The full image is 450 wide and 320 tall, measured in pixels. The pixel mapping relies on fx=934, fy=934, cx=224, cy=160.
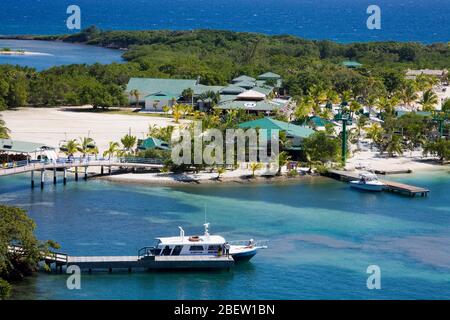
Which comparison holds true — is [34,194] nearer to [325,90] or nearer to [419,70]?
[325,90]

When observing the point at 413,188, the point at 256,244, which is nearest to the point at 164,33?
the point at 413,188

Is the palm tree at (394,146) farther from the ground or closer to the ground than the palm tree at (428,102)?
closer to the ground

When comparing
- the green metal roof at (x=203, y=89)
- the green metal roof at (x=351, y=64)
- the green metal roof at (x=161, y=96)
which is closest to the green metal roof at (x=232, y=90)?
the green metal roof at (x=203, y=89)

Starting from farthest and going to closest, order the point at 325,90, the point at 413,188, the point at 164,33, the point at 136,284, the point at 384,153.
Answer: the point at 164,33 → the point at 325,90 → the point at 384,153 → the point at 413,188 → the point at 136,284

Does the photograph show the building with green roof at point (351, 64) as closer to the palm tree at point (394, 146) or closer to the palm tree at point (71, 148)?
the palm tree at point (394, 146)

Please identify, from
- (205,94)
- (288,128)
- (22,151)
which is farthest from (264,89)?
(22,151)
